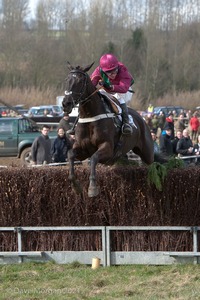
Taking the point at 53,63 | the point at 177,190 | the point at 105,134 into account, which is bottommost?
the point at 53,63

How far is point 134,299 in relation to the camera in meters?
8.16

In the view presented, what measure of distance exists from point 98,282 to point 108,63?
3.54m

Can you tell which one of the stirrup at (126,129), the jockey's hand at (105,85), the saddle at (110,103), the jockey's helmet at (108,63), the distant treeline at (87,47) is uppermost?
the jockey's helmet at (108,63)

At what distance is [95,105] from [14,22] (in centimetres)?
6681

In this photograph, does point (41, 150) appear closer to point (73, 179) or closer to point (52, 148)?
point (52, 148)

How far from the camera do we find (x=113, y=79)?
11.1 meters

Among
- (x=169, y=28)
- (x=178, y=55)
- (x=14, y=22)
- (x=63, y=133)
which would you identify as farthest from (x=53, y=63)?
(x=63, y=133)

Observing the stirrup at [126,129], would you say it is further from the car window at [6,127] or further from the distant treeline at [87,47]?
the distant treeline at [87,47]

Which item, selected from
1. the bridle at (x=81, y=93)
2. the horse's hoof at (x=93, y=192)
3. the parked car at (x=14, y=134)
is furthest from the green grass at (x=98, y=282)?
the parked car at (x=14, y=134)

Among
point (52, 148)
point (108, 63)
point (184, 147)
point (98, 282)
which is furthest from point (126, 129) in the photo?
point (184, 147)

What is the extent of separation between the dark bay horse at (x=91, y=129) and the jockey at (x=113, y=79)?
0.82 feet

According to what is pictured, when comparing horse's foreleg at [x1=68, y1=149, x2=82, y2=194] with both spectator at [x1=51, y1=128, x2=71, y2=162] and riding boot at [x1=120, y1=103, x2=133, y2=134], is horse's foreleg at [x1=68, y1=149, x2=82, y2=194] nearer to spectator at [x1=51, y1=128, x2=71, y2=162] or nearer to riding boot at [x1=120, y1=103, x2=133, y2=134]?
riding boot at [x1=120, y1=103, x2=133, y2=134]

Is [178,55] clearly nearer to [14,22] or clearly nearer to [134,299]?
[14,22]

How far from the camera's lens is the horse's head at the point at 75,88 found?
9.55 m
